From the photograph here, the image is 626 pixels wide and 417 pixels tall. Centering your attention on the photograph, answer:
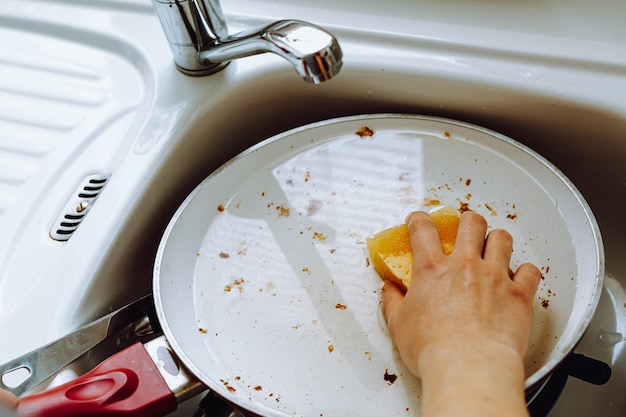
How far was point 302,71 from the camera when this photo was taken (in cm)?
51

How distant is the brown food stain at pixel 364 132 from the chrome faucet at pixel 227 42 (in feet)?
0.49

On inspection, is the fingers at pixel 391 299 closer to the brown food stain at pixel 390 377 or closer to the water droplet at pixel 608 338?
the brown food stain at pixel 390 377

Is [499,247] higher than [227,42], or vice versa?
[227,42]

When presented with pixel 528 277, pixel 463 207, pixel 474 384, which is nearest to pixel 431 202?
pixel 463 207

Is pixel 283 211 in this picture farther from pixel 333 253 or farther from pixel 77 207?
pixel 77 207

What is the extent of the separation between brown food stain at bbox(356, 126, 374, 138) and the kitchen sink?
48 millimetres

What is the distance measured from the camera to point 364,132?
2.26ft

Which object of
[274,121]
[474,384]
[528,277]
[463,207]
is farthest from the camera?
[274,121]

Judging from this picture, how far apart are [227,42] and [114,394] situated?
0.34 meters

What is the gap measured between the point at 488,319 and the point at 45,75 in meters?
0.57

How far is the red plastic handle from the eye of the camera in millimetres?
470

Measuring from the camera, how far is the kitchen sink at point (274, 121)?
0.60 meters

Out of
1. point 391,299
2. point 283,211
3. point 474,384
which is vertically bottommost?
point 474,384

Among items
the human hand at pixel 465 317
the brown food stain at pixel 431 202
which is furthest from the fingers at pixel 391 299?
the brown food stain at pixel 431 202
